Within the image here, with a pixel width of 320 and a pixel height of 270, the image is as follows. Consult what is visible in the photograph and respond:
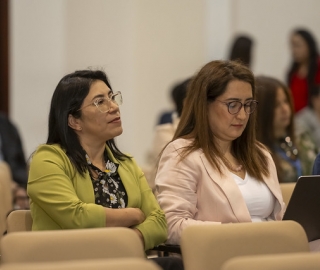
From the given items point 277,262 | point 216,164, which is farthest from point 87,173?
point 277,262

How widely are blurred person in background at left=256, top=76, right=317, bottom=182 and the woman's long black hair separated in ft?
5.88

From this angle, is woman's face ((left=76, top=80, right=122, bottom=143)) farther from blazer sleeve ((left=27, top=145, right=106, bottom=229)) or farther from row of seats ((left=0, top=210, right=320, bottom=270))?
row of seats ((left=0, top=210, right=320, bottom=270))

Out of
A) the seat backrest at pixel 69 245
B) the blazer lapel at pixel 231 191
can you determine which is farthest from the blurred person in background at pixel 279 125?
the seat backrest at pixel 69 245

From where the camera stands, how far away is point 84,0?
318 inches

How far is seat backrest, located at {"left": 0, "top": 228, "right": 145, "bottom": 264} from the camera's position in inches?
113

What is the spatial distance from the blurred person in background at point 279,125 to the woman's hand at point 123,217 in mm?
1773

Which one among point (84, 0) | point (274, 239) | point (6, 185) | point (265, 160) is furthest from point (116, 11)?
point (274, 239)

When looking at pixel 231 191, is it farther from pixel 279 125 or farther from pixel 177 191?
pixel 279 125

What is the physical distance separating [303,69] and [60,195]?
14.8 ft

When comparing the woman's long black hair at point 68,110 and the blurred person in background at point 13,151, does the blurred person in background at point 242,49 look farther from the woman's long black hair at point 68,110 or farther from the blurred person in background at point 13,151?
the woman's long black hair at point 68,110

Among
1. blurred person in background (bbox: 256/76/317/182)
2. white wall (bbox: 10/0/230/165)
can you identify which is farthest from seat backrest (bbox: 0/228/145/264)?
white wall (bbox: 10/0/230/165)

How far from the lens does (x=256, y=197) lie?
12.5ft

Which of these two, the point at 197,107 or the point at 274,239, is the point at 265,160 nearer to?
the point at 197,107

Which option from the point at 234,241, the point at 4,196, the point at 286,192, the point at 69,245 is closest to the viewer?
the point at 69,245
